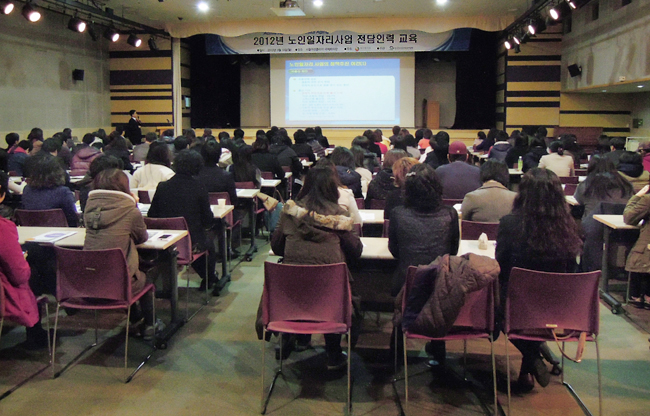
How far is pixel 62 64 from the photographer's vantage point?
1165 cm

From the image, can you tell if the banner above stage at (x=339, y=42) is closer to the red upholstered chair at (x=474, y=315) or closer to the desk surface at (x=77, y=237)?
the desk surface at (x=77, y=237)

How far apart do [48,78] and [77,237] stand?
8.94 m

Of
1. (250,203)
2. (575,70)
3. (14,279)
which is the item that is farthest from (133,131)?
(14,279)

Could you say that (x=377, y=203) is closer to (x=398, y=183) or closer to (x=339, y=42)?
(x=398, y=183)

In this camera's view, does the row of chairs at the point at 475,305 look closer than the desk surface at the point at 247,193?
Yes

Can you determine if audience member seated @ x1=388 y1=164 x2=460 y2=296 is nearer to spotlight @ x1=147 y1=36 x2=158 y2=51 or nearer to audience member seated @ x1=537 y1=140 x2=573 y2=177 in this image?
audience member seated @ x1=537 y1=140 x2=573 y2=177

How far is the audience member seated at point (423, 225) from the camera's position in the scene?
295cm

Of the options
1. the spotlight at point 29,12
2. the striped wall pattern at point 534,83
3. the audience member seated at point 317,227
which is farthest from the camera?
the striped wall pattern at point 534,83

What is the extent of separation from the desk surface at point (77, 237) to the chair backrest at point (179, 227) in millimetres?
127

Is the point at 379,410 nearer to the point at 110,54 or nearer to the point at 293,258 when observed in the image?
the point at 293,258

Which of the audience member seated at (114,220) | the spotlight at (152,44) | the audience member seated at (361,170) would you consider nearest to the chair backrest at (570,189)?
the audience member seated at (361,170)

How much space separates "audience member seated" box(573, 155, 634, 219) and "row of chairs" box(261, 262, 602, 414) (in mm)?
2239

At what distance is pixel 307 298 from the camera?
109 inches

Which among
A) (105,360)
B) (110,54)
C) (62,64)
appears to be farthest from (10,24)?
(105,360)
